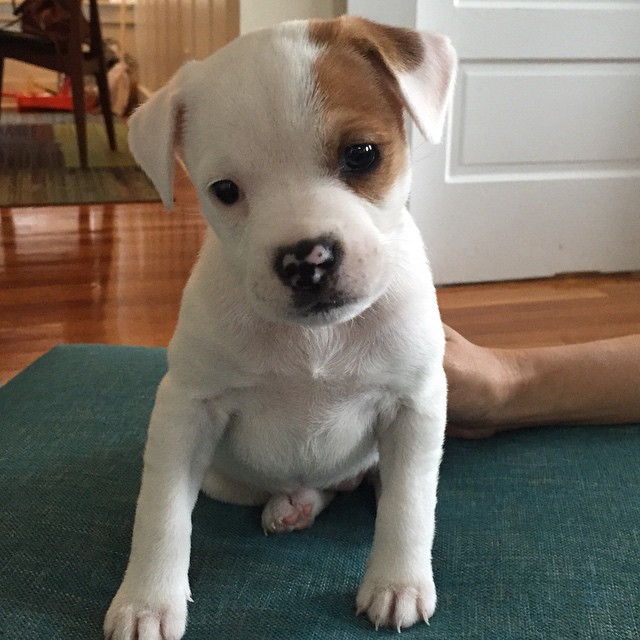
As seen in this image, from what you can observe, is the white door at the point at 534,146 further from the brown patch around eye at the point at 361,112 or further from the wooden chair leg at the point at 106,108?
the wooden chair leg at the point at 106,108

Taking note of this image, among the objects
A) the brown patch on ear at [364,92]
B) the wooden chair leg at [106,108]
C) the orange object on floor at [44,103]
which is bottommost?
the orange object on floor at [44,103]

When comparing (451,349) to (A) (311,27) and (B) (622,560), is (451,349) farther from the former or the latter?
(A) (311,27)

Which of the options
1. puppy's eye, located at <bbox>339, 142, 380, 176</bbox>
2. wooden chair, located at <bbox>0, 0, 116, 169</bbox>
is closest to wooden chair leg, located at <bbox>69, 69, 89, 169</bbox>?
wooden chair, located at <bbox>0, 0, 116, 169</bbox>

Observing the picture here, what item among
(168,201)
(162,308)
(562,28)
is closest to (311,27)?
(168,201)

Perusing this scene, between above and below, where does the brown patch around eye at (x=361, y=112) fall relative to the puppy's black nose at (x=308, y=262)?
above

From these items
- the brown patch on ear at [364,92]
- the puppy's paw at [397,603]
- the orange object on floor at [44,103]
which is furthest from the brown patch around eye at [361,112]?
the orange object on floor at [44,103]

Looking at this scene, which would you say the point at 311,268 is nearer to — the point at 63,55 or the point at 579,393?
the point at 579,393

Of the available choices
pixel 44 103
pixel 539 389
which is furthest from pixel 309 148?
pixel 44 103

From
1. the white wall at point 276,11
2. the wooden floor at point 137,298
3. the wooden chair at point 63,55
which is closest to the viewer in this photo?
the wooden floor at point 137,298
